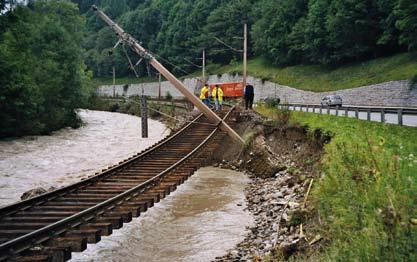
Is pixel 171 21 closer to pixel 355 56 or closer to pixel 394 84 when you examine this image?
pixel 355 56

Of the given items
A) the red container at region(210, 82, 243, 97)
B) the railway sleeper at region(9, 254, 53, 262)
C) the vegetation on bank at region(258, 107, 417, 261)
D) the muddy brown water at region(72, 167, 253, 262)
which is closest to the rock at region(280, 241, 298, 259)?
the vegetation on bank at region(258, 107, 417, 261)

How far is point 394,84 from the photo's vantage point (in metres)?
39.9

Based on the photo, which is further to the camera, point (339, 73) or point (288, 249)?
point (339, 73)

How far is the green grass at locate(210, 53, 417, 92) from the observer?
44125mm

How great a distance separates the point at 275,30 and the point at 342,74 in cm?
2390

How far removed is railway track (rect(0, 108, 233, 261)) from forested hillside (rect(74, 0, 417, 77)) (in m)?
13.7

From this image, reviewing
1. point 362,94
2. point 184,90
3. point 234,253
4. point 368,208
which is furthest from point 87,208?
point 362,94

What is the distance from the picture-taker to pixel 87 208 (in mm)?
11211

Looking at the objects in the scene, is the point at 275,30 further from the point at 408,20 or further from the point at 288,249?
the point at 288,249

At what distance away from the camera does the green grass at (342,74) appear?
145 feet

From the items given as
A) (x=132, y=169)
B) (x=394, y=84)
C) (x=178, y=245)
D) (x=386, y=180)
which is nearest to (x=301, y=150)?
(x=132, y=169)

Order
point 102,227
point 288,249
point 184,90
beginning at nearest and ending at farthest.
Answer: point 288,249
point 102,227
point 184,90

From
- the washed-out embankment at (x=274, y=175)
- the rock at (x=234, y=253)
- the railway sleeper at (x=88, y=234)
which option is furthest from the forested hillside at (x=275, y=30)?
the railway sleeper at (x=88, y=234)

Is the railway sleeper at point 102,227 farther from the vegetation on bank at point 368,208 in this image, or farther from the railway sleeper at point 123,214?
the vegetation on bank at point 368,208
